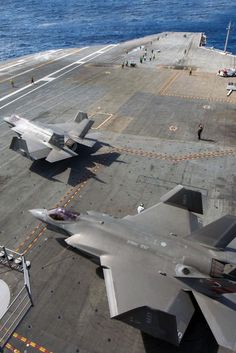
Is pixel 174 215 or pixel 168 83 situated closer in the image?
pixel 174 215

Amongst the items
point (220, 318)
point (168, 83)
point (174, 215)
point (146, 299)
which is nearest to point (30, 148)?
point (174, 215)

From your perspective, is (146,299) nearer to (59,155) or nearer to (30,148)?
(59,155)

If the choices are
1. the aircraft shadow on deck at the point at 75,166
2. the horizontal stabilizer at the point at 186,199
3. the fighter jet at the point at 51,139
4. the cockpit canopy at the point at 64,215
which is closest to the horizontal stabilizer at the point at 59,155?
the fighter jet at the point at 51,139

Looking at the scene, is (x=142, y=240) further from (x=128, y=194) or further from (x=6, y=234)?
(x=6, y=234)

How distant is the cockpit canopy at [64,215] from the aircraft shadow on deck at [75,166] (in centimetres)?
763

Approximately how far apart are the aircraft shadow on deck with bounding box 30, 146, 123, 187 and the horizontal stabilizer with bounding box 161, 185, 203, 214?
9646 mm

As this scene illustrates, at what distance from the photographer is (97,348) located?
15.9 m

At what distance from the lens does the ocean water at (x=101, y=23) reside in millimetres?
112812

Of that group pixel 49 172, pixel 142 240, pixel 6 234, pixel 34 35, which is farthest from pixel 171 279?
pixel 34 35

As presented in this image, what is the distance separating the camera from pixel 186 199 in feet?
68.9

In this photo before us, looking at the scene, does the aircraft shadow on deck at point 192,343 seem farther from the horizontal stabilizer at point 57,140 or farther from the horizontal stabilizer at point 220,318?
the horizontal stabilizer at point 57,140

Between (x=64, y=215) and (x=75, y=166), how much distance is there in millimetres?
11469

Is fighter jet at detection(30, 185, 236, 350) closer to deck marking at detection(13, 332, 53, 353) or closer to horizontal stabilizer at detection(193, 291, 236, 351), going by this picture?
horizontal stabilizer at detection(193, 291, 236, 351)

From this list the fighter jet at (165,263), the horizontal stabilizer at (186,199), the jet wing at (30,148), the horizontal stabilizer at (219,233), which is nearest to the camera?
the fighter jet at (165,263)
